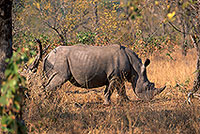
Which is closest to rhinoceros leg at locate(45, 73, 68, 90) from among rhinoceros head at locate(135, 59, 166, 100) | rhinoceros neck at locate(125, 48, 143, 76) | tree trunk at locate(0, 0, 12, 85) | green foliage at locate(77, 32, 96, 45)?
rhinoceros neck at locate(125, 48, 143, 76)

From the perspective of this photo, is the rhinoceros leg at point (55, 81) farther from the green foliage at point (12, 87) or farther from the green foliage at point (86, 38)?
the green foliage at point (86, 38)

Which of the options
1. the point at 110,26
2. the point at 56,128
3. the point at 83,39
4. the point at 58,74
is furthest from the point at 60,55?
the point at 110,26

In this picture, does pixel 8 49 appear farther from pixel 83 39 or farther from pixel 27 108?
pixel 83 39

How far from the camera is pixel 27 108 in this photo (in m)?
4.82

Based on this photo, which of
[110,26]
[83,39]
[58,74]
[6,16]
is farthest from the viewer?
[110,26]

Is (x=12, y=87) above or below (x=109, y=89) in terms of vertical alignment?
above

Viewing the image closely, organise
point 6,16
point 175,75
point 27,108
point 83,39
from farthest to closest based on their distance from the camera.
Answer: point 83,39 → point 175,75 → point 27,108 → point 6,16

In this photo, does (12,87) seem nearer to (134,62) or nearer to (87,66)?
(87,66)

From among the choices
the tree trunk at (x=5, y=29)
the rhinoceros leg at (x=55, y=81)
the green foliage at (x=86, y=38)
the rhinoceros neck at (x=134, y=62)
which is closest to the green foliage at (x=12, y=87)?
the tree trunk at (x=5, y=29)

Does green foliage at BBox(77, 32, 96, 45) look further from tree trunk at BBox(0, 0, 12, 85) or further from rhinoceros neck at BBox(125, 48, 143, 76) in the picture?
tree trunk at BBox(0, 0, 12, 85)

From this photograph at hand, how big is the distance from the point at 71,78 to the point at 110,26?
27.9 feet

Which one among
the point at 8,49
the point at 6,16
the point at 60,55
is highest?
the point at 6,16

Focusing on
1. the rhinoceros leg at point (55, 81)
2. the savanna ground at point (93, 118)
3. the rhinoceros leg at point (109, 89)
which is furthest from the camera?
the rhinoceros leg at point (109, 89)

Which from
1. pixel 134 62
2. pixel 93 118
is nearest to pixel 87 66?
pixel 134 62
